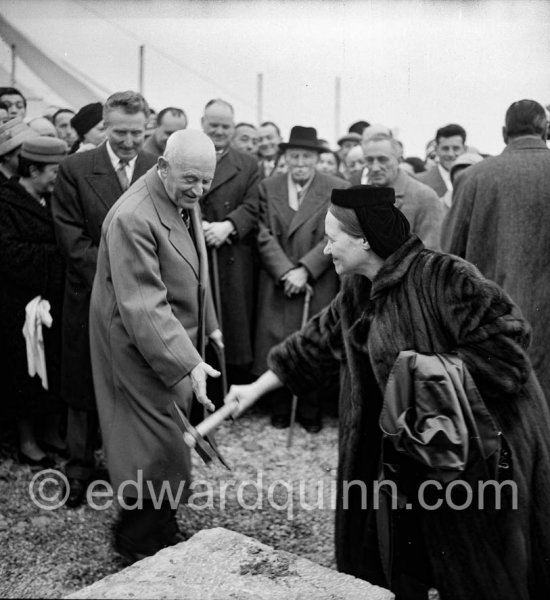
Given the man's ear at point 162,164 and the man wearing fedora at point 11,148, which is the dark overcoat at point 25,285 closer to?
the man wearing fedora at point 11,148

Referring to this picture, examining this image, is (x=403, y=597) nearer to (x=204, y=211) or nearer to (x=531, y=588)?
(x=531, y=588)

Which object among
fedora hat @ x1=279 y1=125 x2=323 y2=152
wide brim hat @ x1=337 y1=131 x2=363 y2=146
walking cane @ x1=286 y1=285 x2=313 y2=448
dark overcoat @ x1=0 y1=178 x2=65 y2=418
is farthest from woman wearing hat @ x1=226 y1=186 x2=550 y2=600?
wide brim hat @ x1=337 y1=131 x2=363 y2=146

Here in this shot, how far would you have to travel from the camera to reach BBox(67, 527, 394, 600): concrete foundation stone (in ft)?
7.22

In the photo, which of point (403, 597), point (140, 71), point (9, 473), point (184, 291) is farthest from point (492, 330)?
point (140, 71)

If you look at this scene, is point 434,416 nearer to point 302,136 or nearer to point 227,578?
point 227,578

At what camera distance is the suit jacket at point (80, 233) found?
446cm

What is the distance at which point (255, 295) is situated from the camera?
6.26m

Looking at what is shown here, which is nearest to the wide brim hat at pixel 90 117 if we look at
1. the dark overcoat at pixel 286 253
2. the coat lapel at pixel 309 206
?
the dark overcoat at pixel 286 253

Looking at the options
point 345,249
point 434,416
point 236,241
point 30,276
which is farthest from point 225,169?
point 434,416

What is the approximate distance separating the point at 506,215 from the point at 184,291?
2.00m

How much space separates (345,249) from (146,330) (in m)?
1.00

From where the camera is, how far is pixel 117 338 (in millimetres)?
3602

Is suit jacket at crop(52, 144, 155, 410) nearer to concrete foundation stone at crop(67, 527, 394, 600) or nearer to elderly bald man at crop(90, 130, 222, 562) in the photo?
elderly bald man at crop(90, 130, 222, 562)

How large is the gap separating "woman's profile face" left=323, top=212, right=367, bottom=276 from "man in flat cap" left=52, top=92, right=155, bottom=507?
1839 mm
